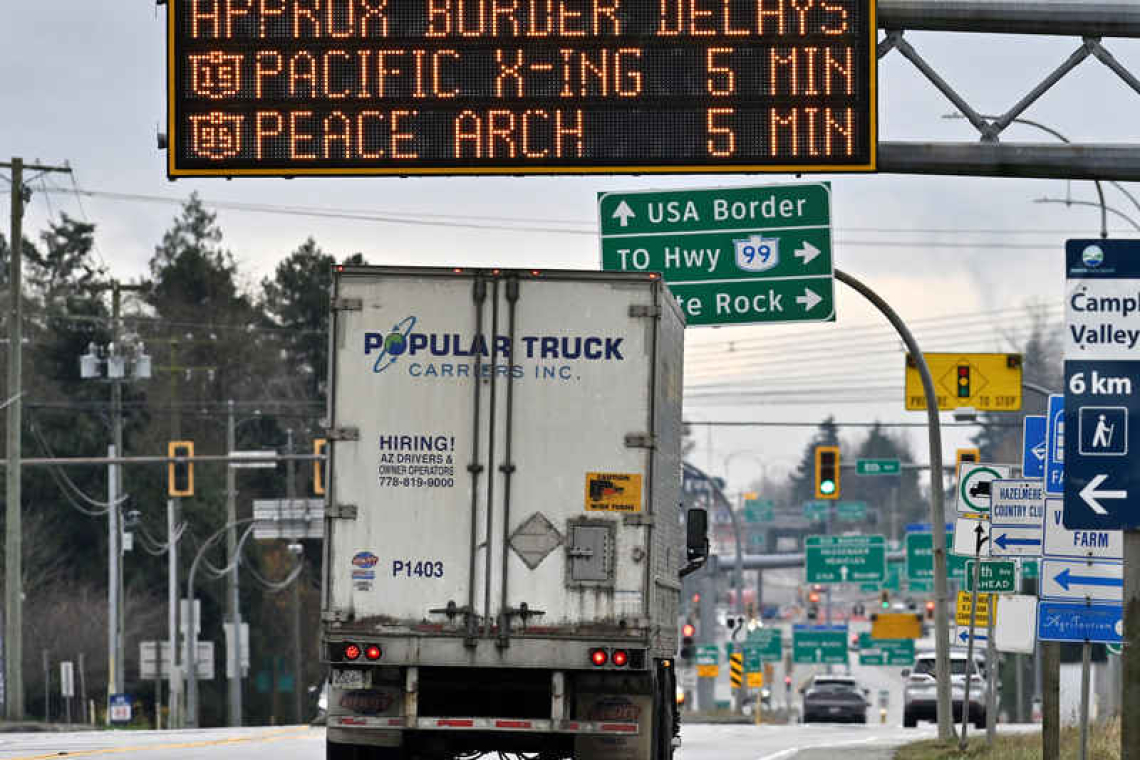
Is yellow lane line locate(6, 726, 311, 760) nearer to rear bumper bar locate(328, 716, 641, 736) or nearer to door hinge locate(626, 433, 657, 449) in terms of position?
rear bumper bar locate(328, 716, 641, 736)

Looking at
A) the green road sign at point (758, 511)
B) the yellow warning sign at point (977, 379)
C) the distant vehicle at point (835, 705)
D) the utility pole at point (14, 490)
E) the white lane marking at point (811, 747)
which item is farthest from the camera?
the green road sign at point (758, 511)

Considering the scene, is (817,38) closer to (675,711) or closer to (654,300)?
(654,300)

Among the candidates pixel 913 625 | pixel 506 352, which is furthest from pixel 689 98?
pixel 913 625

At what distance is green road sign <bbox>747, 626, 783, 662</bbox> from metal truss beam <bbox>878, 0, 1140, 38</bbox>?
224 ft

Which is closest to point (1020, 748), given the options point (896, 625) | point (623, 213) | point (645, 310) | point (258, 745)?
point (623, 213)

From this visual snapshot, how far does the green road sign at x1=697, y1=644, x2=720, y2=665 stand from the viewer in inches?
3201

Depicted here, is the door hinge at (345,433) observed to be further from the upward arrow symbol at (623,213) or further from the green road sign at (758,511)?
the green road sign at (758,511)

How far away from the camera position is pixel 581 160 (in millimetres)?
16453

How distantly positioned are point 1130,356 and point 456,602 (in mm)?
5678

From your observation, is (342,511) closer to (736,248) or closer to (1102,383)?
(1102,383)

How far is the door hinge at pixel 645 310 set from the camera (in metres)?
17.3

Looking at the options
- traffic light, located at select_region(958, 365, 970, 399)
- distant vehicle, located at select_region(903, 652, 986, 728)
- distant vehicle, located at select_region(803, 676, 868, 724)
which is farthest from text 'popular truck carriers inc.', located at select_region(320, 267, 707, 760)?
distant vehicle, located at select_region(803, 676, 868, 724)

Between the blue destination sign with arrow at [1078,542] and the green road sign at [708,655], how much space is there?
211 feet

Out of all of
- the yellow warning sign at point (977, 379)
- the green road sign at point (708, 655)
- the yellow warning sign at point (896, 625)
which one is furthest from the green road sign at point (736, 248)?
the green road sign at point (708, 655)
